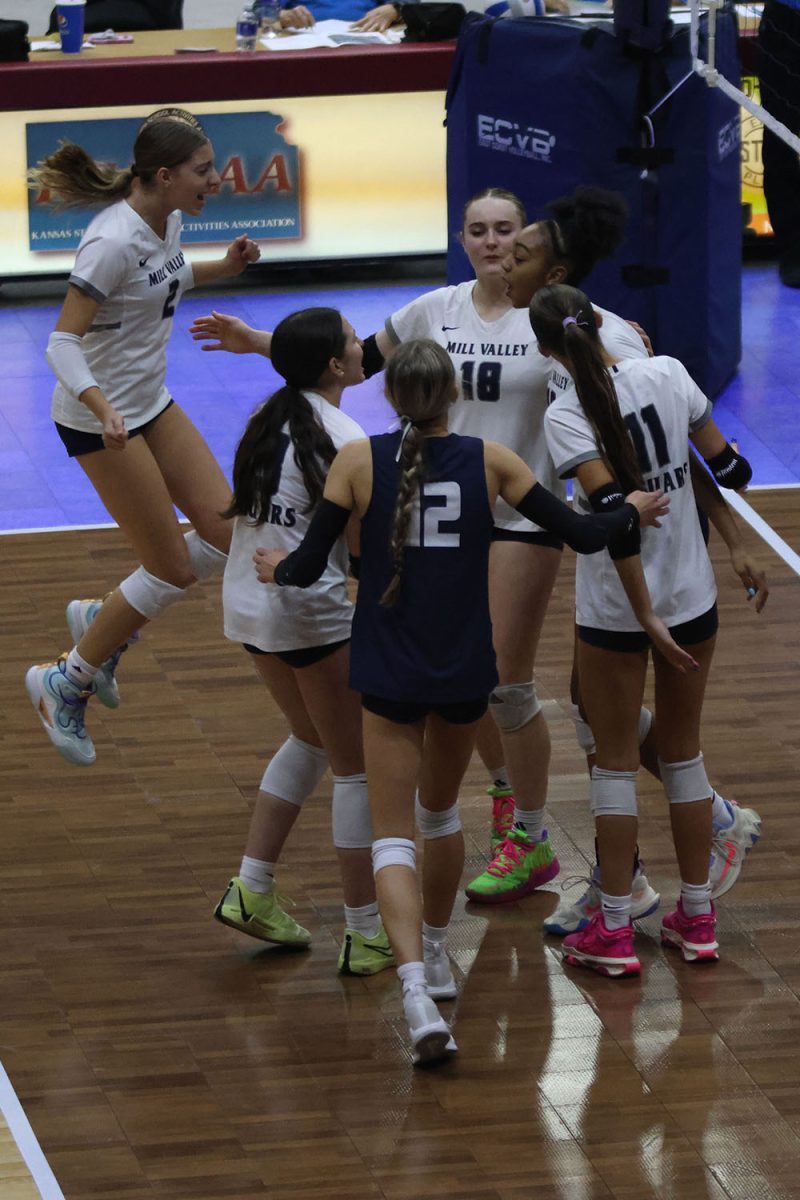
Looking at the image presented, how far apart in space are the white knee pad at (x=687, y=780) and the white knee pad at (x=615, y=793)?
0.34ft

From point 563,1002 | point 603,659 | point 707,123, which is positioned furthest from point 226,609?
point 707,123

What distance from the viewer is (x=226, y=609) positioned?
4398 mm

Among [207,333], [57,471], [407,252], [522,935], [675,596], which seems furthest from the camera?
[407,252]

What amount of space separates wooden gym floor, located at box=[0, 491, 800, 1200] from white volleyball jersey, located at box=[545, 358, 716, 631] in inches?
34.1

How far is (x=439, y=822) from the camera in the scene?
4.18 m

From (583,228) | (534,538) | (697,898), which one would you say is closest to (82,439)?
(534,538)

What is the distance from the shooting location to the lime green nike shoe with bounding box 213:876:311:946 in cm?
452

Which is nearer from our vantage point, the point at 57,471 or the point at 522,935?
the point at 522,935

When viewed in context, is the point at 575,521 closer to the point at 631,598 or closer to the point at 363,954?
the point at 631,598

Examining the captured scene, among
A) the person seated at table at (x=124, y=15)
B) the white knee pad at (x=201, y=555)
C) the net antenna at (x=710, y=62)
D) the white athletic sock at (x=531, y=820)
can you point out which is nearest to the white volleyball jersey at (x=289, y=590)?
the white athletic sock at (x=531, y=820)

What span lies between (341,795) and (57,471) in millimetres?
4134

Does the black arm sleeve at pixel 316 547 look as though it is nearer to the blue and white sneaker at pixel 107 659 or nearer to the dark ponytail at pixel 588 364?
the dark ponytail at pixel 588 364

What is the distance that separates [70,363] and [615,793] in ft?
5.80

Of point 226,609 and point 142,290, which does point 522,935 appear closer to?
point 226,609
